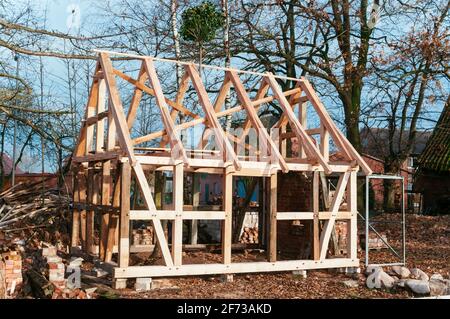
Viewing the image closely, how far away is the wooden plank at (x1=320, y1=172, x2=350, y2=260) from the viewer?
34.0 feet

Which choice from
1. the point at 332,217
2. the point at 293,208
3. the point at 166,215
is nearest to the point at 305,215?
the point at 332,217

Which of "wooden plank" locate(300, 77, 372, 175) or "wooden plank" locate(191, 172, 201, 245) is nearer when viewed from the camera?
"wooden plank" locate(300, 77, 372, 175)

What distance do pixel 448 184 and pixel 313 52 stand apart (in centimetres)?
845

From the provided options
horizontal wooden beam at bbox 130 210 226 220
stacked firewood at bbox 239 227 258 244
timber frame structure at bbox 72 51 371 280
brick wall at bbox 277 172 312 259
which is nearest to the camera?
horizontal wooden beam at bbox 130 210 226 220

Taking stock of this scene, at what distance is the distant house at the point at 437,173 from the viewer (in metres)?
21.3

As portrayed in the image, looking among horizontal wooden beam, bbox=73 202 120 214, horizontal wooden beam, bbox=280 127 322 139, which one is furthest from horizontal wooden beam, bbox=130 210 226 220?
horizontal wooden beam, bbox=280 127 322 139

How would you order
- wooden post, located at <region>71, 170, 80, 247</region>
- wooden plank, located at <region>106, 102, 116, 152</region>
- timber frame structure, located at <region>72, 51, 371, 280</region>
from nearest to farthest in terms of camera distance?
timber frame structure, located at <region>72, 51, 371, 280</region>
wooden plank, located at <region>106, 102, 116, 152</region>
wooden post, located at <region>71, 170, 80, 247</region>

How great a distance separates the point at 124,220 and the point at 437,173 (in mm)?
16705

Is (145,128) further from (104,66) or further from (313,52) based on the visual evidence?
(104,66)

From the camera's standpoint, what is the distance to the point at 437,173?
859 inches

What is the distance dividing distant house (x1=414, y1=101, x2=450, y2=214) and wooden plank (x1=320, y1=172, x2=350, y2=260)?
1185 centimetres

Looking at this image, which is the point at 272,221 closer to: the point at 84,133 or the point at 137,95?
the point at 137,95

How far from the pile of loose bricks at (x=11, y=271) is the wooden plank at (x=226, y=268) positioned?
145 cm

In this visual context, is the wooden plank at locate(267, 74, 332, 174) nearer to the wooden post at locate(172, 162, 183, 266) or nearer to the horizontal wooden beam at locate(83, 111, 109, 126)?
the wooden post at locate(172, 162, 183, 266)
